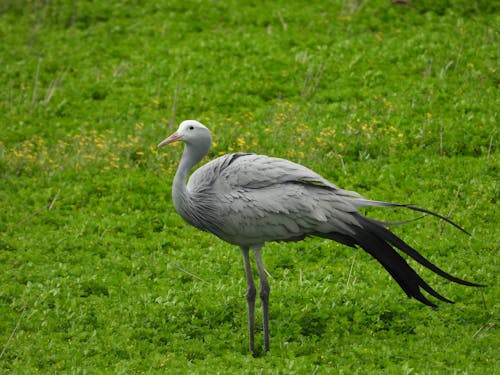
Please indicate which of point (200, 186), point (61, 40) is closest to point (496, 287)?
point (200, 186)

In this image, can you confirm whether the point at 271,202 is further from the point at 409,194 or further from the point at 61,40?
the point at 61,40

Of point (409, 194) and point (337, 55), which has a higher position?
point (337, 55)

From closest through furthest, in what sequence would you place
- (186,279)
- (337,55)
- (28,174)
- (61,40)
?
(186,279), (28,174), (337,55), (61,40)

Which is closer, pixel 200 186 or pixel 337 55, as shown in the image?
pixel 200 186

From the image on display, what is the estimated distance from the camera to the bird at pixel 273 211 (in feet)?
23.6

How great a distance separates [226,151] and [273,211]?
4.36 metres

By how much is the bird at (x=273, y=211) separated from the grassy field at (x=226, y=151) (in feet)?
2.19

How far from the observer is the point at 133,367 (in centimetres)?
697

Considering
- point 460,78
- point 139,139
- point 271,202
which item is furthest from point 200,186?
point 460,78

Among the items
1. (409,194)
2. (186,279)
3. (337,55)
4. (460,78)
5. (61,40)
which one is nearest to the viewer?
(186,279)

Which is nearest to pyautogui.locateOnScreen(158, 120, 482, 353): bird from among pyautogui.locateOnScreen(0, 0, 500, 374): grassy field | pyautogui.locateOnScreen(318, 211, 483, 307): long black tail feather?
pyautogui.locateOnScreen(318, 211, 483, 307): long black tail feather

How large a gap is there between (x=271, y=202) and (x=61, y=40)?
9224mm

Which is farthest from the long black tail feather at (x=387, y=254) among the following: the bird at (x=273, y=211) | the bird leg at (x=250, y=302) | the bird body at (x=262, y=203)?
the bird leg at (x=250, y=302)

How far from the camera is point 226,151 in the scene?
1145 cm
